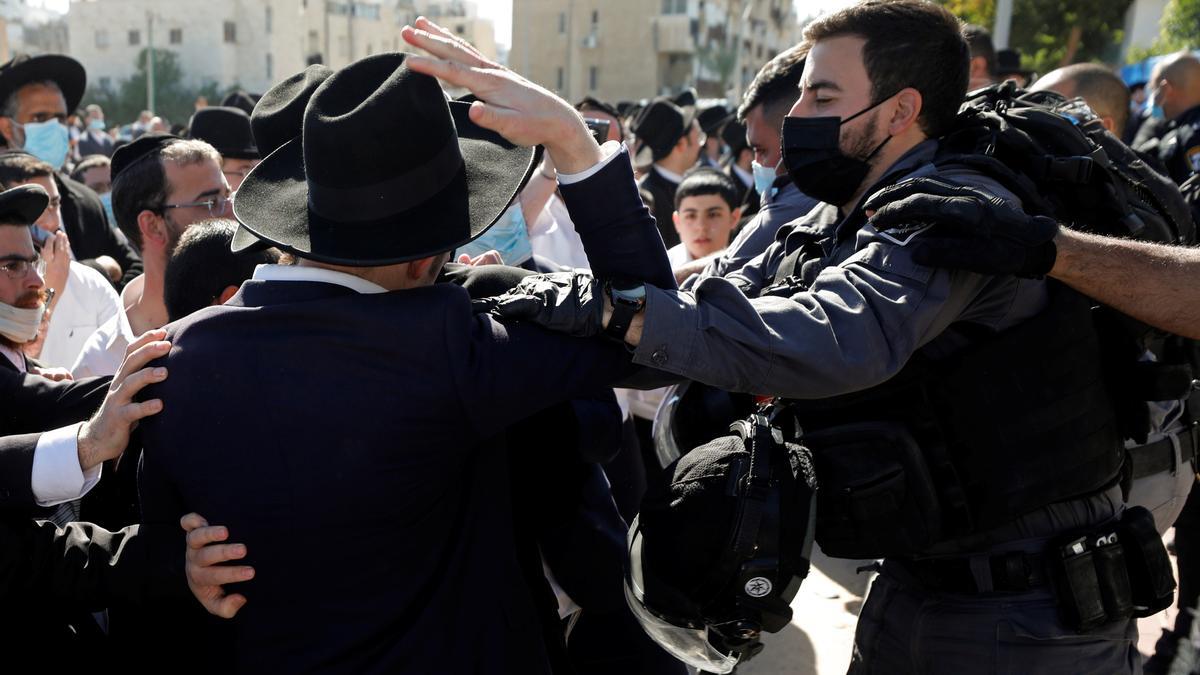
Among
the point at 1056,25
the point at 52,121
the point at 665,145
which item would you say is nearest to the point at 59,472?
the point at 52,121

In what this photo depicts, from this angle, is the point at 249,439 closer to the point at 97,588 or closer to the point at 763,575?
the point at 97,588

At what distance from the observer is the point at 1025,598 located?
210 cm

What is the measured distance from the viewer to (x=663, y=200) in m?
7.11

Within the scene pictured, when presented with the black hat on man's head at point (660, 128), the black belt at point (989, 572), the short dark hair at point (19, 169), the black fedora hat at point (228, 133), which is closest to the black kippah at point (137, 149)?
the short dark hair at point (19, 169)

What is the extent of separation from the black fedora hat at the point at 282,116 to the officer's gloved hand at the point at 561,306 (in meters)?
0.55

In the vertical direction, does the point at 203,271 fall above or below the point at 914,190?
below

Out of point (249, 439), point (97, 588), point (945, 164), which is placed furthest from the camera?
point (945, 164)

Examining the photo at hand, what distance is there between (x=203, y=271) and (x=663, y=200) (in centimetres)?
476

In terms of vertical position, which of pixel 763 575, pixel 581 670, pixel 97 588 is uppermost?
pixel 763 575

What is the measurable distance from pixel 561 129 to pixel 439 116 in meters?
0.21

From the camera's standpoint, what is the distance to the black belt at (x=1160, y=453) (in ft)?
9.59

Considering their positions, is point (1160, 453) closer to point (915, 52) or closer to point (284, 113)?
point (915, 52)

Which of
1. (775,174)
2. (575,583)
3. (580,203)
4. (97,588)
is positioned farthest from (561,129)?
(775,174)

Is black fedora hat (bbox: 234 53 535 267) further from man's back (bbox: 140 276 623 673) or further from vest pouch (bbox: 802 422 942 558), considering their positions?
vest pouch (bbox: 802 422 942 558)
